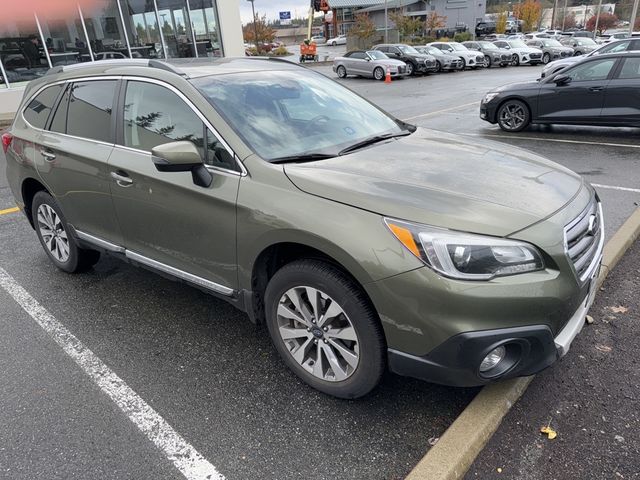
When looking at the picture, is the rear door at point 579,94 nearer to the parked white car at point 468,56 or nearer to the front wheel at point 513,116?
the front wheel at point 513,116

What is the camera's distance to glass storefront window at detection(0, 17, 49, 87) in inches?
593

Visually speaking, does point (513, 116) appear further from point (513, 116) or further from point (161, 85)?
point (161, 85)

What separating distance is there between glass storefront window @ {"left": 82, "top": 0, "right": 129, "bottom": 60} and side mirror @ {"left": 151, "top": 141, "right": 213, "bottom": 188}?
16102mm

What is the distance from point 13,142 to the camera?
14.6 ft

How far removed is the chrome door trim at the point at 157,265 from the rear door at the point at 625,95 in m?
8.38

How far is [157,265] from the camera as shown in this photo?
3354 mm

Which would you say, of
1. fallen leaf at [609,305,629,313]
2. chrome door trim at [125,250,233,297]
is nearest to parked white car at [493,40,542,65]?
fallen leaf at [609,305,629,313]

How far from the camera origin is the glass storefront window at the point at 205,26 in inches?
721

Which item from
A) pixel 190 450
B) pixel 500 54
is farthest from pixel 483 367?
pixel 500 54

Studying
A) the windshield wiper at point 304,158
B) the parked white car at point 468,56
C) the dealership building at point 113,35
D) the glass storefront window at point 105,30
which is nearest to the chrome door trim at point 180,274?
the windshield wiper at point 304,158

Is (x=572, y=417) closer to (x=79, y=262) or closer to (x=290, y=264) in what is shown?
(x=290, y=264)

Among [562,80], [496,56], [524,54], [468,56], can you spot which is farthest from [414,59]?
[562,80]

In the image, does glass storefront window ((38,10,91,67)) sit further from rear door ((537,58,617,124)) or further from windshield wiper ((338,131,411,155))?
windshield wiper ((338,131,411,155))

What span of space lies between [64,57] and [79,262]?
49.0ft
